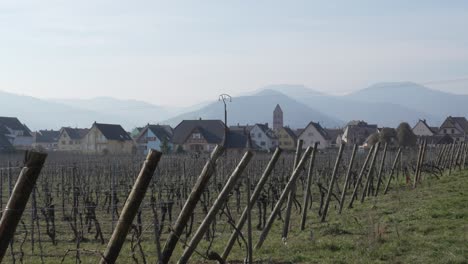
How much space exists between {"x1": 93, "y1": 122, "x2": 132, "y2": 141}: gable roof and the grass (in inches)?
3003

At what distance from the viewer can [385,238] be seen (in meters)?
9.45

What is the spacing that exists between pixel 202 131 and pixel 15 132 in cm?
2732

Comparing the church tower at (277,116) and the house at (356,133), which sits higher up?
the church tower at (277,116)

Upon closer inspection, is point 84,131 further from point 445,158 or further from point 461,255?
point 461,255

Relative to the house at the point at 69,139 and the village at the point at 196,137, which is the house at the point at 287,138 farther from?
the house at the point at 69,139

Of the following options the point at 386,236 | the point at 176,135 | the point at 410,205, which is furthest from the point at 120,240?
the point at 176,135

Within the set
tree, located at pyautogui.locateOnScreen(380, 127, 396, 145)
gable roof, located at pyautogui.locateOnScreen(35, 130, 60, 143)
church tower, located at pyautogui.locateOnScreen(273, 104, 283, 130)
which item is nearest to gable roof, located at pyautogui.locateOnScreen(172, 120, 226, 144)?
tree, located at pyautogui.locateOnScreen(380, 127, 396, 145)

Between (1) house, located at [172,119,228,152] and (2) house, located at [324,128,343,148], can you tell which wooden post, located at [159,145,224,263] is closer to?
(1) house, located at [172,119,228,152]

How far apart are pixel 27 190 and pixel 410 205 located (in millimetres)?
11318

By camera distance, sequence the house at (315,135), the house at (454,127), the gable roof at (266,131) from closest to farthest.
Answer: the house at (315,135)
the house at (454,127)
the gable roof at (266,131)

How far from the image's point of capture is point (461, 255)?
8117 millimetres

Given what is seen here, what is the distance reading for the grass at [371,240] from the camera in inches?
327

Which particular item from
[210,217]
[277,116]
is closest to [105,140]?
[277,116]

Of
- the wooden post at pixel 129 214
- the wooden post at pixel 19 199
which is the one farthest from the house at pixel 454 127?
the wooden post at pixel 19 199
